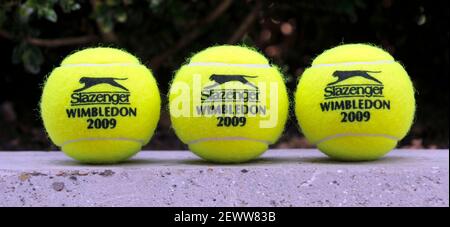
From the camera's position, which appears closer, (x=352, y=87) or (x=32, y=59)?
(x=352, y=87)

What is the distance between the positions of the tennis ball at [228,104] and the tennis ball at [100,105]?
3.7 inches

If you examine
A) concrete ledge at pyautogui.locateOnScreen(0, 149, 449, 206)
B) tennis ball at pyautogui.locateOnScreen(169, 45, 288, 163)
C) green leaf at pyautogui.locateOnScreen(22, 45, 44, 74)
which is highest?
green leaf at pyautogui.locateOnScreen(22, 45, 44, 74)

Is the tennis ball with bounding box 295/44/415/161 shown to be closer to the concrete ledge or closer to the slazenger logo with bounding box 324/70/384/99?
the slazenger logo with bounding box 324/70/384/99

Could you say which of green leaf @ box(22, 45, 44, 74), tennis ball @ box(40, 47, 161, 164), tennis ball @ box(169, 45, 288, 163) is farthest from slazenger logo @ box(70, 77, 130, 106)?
green leaf @ box(22, 45, 44, 74)

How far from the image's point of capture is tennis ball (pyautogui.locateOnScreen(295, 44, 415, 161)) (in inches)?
74.4

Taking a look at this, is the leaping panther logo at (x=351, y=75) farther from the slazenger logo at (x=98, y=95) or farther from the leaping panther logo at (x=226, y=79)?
the slazenger logo at (x=98, y=95)

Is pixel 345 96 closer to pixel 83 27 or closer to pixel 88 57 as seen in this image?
pixel 88 57

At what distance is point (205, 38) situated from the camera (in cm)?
361

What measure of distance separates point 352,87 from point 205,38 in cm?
180

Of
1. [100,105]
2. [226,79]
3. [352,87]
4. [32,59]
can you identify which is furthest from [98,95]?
[32,59]

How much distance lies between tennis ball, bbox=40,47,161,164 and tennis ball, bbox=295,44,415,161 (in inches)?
17.7

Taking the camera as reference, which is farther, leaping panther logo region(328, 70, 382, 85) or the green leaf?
the green leaf

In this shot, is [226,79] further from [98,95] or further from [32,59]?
[32,59]

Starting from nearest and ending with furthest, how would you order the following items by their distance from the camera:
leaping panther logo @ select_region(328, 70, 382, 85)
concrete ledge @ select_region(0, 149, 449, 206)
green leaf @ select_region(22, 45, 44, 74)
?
concrete ledge @ select_region(0, 149, 449, 206)
leaping panther logo @ select_region(328, 70, 382, 85)
green leaf @ select_region(22, 45, 44, 74)
